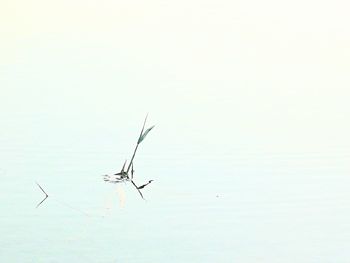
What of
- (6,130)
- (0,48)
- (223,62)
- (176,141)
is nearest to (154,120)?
(176,141)

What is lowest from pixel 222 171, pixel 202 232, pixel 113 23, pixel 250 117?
pixel 113 23

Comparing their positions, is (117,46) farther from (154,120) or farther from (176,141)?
(176,141)

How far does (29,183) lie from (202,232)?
3.88 feet

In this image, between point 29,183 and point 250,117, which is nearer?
point 29,183

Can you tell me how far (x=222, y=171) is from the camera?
5.34 m

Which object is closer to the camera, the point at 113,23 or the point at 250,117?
the point at 250,117

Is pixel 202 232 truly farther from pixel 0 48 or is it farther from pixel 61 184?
pixel 0 48

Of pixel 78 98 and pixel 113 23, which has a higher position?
pixel 78 98

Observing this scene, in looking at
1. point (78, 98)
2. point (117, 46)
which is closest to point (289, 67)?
point (117, 46)

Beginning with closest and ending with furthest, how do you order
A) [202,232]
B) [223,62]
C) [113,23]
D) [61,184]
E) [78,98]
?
[202,232] < [61,184] < [78,98] < [223,62] < [113,23]

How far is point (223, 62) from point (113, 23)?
201 cm

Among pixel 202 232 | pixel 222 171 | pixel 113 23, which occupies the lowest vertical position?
pixel 113 23

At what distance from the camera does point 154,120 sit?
6.53 meters

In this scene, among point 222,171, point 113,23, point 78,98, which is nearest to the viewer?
point 222,171
